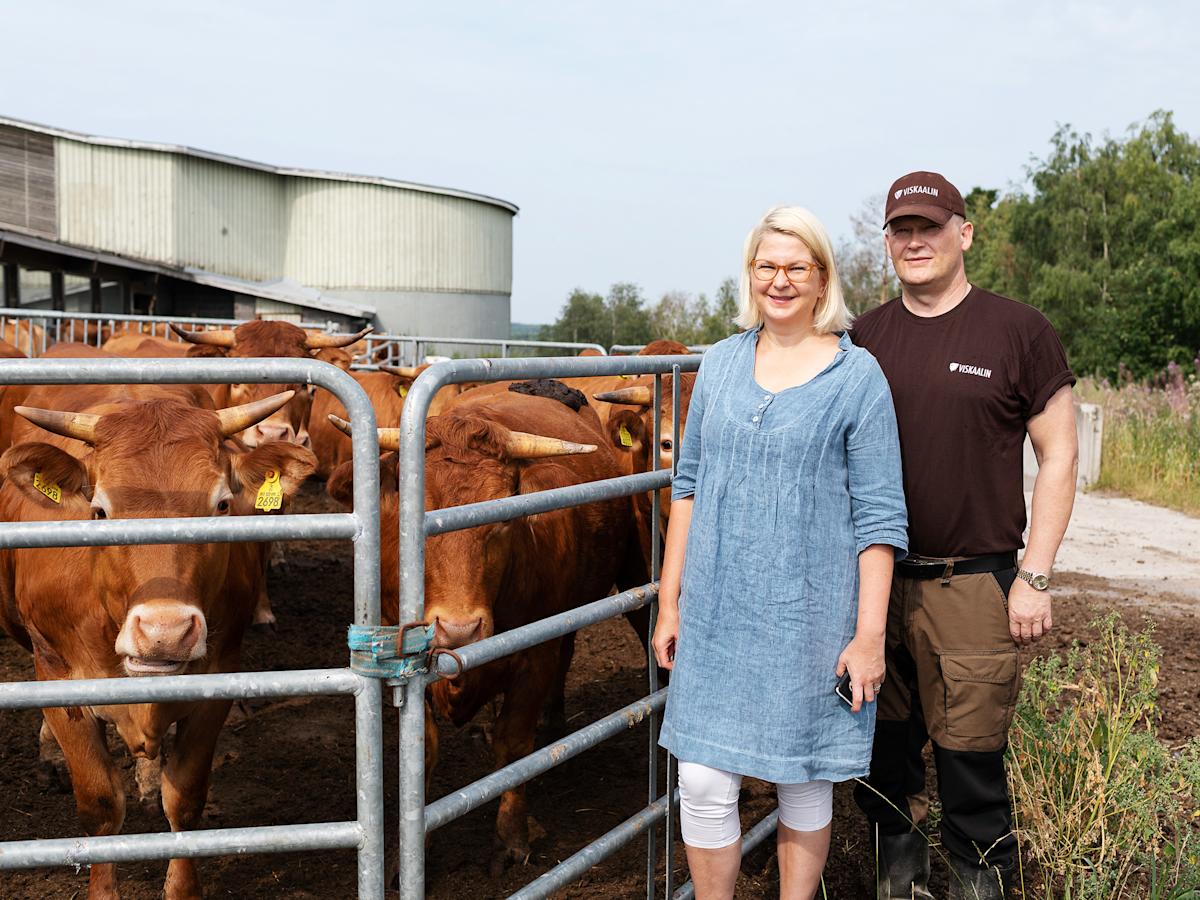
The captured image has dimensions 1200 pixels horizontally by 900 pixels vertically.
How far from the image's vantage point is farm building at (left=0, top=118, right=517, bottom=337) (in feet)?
98.7

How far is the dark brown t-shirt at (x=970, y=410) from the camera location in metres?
3.14

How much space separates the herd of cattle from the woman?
82 cm

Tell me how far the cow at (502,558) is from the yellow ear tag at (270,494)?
22 centimetres

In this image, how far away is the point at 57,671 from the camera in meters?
4.00

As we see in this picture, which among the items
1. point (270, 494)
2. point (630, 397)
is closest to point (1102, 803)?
point (630, 397)

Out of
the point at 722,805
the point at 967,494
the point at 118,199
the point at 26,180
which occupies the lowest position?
the point at 722,805

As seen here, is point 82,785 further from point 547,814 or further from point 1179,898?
point 1179,898

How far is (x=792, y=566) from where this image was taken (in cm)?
274

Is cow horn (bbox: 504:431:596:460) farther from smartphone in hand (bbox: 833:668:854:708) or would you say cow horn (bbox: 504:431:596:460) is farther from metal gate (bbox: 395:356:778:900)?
smartphone in hand (bbox: 833:668:854:708)

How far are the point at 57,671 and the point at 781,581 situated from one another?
2.78 m

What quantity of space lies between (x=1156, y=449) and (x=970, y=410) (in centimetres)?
1242

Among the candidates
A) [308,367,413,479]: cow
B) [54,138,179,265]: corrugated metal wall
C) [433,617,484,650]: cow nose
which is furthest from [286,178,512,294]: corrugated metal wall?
[433,617,484,650]: cow nose

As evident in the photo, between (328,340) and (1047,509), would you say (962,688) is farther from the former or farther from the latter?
(328,340)

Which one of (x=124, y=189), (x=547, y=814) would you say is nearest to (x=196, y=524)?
(x=547, y=814)
